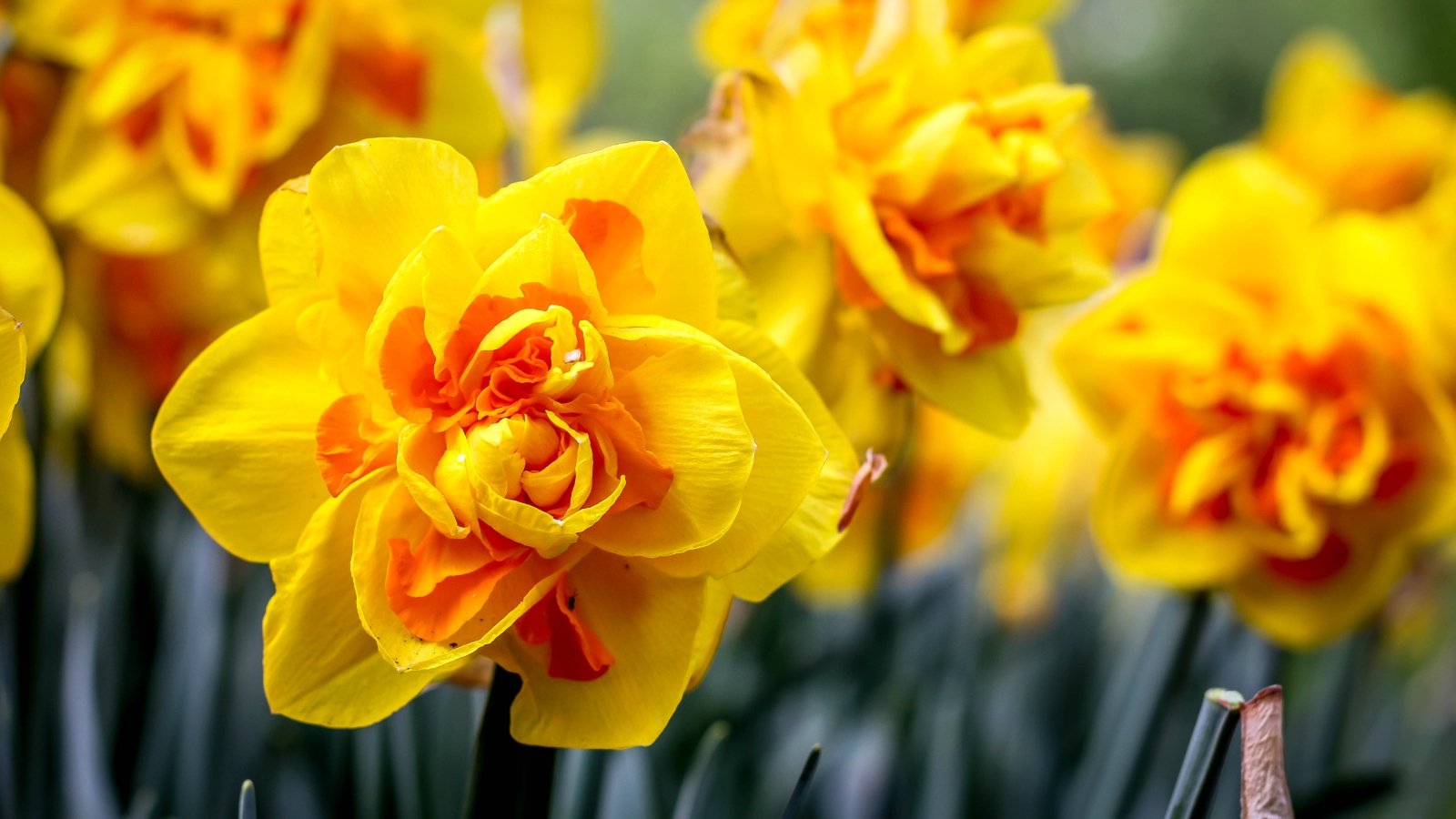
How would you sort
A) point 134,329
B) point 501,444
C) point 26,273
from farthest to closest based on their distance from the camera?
point 134,329 < point 26,273 < point 501,444

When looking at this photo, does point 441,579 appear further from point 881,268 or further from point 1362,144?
point 1362,144

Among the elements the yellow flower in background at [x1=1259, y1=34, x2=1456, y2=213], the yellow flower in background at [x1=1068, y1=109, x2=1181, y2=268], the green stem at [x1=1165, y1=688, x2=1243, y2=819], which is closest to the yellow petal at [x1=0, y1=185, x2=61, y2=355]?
the green stem at [x1=1165, y1=688, x2=1243, y2=819]

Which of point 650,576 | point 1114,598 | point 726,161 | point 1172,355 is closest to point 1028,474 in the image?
point 1114,598

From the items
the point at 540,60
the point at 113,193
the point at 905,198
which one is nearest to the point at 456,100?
the point at 540,60

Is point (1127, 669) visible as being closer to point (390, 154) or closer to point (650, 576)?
point (650, 576)

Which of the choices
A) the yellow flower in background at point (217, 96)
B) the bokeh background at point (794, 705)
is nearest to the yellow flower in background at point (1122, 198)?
the bokeh background at point (794, 705)

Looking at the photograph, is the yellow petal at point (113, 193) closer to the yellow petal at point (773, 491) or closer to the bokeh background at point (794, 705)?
the bokeh background at point (794, 705)

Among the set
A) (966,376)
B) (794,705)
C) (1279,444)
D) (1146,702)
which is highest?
(966,376)
